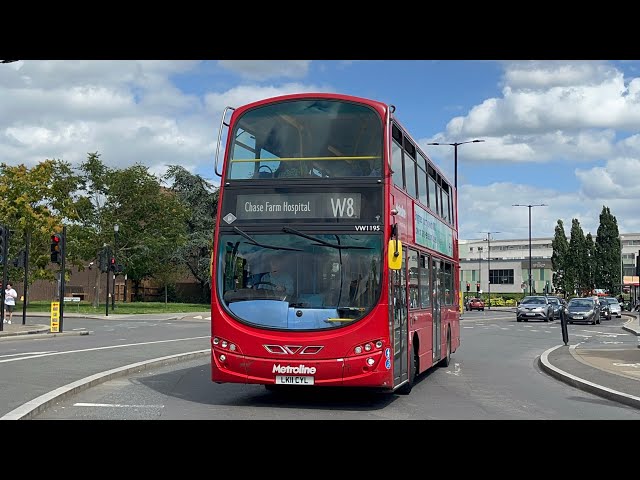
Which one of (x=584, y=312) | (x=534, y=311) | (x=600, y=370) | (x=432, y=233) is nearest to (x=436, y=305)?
(x=432, y=233)

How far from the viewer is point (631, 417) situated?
40.7ft

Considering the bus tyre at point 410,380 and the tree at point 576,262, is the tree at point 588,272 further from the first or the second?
the bus tyre at point 410,380

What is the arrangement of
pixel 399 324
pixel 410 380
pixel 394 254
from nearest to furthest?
pixel 394 254 → pixel 399 324 → pixel 410 380

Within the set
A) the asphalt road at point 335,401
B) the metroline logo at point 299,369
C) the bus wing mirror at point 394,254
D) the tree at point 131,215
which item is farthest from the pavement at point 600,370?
the tree at point 131,215

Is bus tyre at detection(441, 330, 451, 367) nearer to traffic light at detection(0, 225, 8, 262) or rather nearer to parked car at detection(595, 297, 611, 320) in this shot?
traffic light at detection(0, 225, 8, 262)

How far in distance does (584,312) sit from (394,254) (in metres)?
42.5

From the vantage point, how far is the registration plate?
12617 mm

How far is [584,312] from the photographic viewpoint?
173ft

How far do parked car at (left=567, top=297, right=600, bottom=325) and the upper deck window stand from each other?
42284mm

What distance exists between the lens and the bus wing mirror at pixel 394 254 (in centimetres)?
1286

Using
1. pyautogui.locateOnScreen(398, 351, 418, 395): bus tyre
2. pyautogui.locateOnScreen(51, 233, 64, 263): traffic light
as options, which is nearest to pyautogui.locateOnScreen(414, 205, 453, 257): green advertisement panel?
pyautogui.locateOnScreen(398, 351, 418, 395): bus tyre

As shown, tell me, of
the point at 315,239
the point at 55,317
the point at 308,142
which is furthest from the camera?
the point at 55,317

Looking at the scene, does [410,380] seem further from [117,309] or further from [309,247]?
[117,309]

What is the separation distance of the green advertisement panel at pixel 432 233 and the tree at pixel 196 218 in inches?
2238
